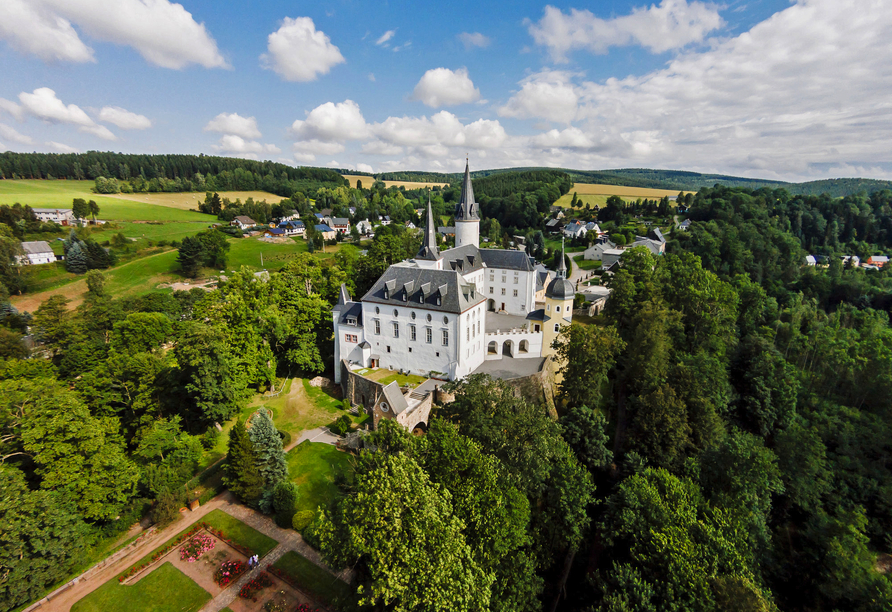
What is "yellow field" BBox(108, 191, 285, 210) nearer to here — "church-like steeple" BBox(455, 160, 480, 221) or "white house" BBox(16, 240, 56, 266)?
"white house" BBox(16, 240, 56, 266)

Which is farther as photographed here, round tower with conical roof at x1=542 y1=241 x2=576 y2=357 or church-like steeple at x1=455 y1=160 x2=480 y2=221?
church-like steeple at x1=455 y1=160 x2=480 y2=221

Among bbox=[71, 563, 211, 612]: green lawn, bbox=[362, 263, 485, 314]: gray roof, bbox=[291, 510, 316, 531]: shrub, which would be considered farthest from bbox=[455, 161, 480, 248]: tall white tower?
bbox=[71, 563, 211, 612]: green lawn

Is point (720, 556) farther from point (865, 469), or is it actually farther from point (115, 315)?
point (115, 315)

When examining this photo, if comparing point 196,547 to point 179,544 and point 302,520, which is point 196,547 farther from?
point 302,520

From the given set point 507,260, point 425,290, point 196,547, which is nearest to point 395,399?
point 425,290

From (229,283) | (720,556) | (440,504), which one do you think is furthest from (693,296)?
(229,283)

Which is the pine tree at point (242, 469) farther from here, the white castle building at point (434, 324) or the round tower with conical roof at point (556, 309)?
the round tower with conical roof at point (556, 309)

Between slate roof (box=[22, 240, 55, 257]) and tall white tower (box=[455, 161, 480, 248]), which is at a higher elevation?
tall white tower (box=[455, 161, 480, 248])

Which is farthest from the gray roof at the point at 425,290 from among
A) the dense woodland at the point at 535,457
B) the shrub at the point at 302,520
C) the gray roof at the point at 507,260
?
the shrub at the point at 302,520
